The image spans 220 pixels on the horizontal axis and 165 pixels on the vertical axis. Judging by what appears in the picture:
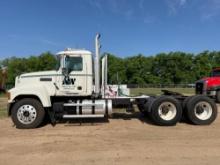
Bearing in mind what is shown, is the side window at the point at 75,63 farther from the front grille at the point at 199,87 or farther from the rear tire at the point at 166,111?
the front grille at the point at 199,87

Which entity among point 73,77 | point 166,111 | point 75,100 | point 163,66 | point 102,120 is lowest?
point 102,120

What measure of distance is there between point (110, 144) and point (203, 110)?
458 centimetres

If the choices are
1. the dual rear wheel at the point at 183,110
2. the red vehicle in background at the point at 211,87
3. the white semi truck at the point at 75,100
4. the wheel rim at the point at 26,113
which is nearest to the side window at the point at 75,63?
the white semi truck at the point at 75,100

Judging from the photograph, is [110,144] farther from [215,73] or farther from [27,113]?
[215,73]

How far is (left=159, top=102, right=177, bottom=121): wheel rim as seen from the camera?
32.8ft

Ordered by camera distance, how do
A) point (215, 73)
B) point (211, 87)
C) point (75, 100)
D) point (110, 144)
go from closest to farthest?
point (110, 144), point (75, 100), point (211, 87), point (215, 73)

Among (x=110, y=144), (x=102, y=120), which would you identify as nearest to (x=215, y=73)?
(x=102, y=120)

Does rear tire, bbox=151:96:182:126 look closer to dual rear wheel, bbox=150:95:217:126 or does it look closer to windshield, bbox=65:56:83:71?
dual rear wheel, bbox=150:95:217:126

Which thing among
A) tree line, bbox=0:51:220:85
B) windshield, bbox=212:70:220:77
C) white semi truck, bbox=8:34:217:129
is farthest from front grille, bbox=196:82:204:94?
tree line, bbox=0:51:220:85

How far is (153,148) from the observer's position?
6957 mm

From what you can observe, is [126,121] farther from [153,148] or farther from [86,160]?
[86,160]

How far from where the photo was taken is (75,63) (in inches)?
398

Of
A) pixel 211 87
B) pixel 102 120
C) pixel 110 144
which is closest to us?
pixel 110 144

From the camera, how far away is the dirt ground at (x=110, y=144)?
6098mm
